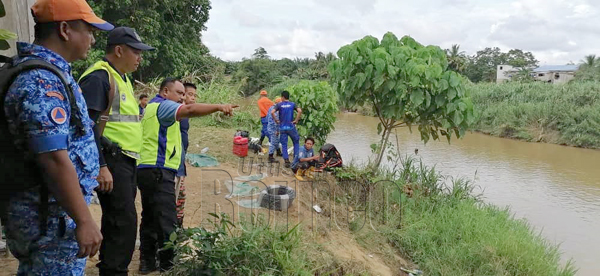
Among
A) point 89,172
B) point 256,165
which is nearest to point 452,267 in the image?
point 256,165

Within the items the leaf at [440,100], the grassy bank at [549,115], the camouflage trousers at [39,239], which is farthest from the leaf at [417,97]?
the grassy bank at [549,115]

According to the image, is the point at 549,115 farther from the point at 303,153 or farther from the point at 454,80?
the point at 303,153

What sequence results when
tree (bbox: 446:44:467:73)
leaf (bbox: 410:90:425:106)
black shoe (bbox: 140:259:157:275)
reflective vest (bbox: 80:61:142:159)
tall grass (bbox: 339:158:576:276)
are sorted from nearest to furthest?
reflective vest (bbox: 80:61:142:159) < black shoe (bbox: 140:259:157:275) < tall grass (bbox: 339:158:576:276) < leaf (bbox: 410:90:425:106) < tree (bbox: 446:44:467:73)

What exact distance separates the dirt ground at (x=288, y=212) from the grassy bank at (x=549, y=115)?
541 inches

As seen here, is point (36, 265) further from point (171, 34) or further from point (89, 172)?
point (171, 34)

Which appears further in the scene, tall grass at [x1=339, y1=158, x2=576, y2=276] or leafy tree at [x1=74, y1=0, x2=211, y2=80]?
leafy tree at [x1=74, y1=0, x2=211, y2=80]

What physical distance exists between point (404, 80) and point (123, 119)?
14.4 ft

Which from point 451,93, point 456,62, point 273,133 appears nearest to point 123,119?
point 451,93

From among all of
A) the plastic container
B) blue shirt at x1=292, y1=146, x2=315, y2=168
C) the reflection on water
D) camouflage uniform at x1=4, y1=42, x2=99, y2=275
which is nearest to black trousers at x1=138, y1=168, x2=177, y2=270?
camouflage uniform at x1=4, y1=42, x2=99, y2=275

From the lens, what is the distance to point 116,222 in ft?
7.16

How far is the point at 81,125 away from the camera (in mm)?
1458

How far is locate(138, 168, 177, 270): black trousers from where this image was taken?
2.70m

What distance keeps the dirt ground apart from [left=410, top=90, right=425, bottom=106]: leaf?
1.75m

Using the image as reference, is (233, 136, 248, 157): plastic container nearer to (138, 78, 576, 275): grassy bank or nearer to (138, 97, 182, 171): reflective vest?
(138, 78, 576, 275): grassy bank
